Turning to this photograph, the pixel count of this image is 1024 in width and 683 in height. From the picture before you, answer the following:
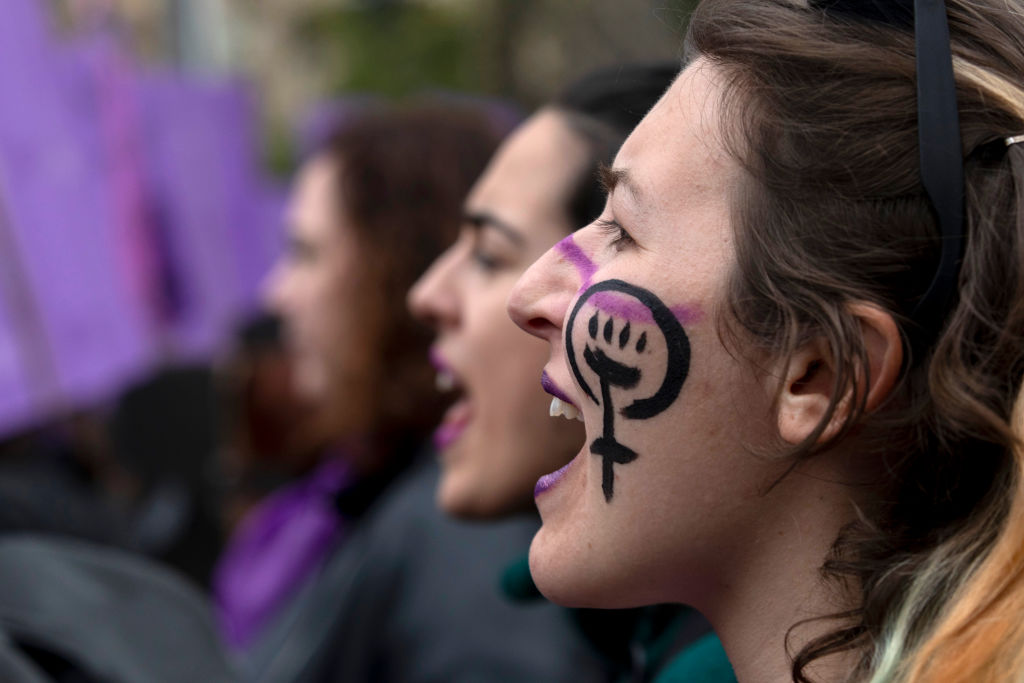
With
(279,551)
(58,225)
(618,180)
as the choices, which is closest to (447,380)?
(618,180)

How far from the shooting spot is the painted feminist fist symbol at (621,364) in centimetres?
112

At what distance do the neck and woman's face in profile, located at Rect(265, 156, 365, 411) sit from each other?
1987mm

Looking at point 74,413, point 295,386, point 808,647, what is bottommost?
point 295,386

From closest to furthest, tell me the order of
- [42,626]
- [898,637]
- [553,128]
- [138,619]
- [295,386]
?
[898,637]
[42,626]
[138,619]
[553,128]
[295,386]

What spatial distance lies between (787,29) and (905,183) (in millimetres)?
225

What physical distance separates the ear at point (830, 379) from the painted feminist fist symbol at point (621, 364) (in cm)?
11

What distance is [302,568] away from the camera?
134 inches

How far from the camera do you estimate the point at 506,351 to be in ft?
6.56

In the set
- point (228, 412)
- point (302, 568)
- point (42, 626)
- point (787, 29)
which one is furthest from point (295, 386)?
point (787, 29)

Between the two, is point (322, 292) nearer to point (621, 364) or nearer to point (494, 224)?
point (494, 224)

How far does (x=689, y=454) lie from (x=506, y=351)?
0.91 meters

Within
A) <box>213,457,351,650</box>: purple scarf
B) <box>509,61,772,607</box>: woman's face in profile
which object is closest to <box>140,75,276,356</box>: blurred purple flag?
<box>213,457,351,650</box>: purple scarf

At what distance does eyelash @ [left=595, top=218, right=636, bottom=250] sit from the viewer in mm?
1190

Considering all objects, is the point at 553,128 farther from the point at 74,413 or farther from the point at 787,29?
the point at 74,413
